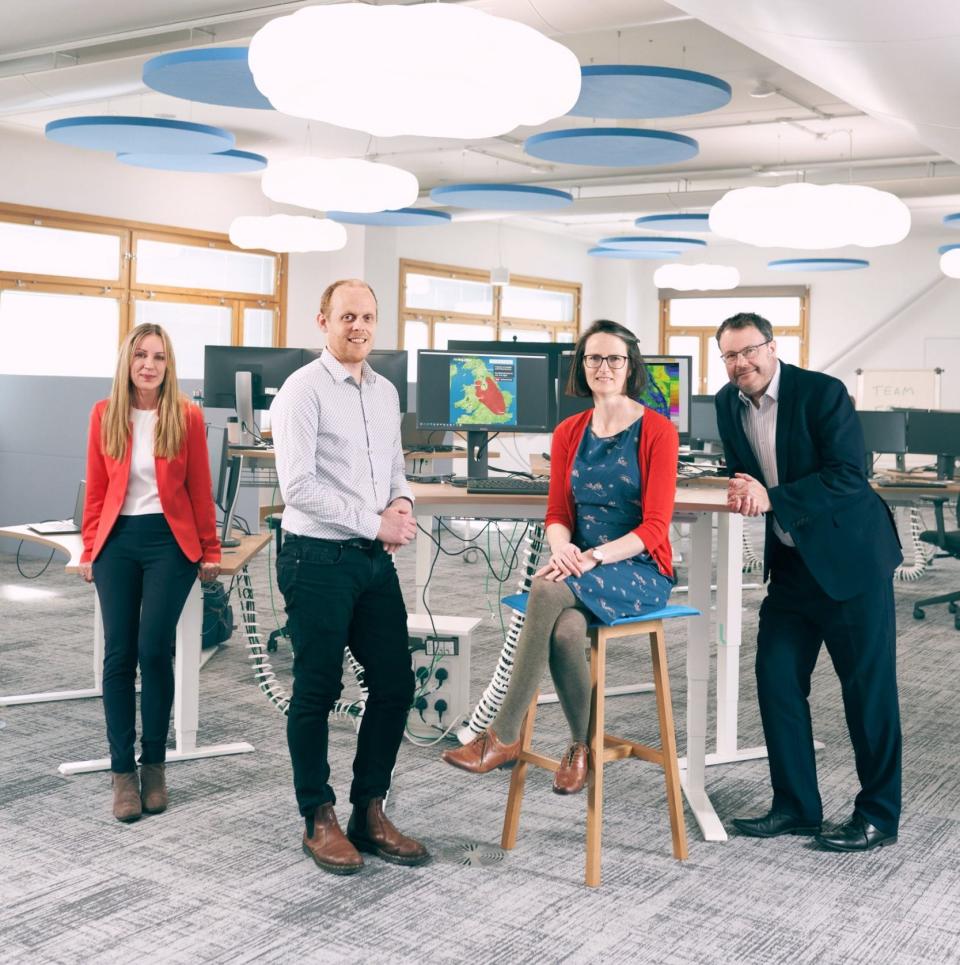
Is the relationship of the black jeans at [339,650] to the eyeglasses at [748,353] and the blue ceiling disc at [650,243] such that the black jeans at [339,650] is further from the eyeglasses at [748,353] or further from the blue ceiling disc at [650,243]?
the blue ceiling disc at [650,243]

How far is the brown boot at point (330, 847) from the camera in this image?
3168 mm

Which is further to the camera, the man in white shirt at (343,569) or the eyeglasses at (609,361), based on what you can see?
the eyeglasses at (609,361)

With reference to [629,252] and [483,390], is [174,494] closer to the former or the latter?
[483,390]

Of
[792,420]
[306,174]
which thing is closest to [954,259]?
[306,174]

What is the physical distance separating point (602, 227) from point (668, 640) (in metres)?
11.5

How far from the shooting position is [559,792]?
123 inches

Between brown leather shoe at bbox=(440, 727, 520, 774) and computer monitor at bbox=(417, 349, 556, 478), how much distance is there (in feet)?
6.53

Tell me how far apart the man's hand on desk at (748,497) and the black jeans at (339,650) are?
0.98m

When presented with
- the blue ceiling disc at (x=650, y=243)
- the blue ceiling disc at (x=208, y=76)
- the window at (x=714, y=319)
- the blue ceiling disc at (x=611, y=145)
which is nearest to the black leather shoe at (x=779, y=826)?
the blue ceiling disc at (x=208, y=76)

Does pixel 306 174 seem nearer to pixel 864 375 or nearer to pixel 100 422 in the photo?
pixel 100 422

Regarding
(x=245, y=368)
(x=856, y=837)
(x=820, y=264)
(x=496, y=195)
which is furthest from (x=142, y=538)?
(x=820, y=264)

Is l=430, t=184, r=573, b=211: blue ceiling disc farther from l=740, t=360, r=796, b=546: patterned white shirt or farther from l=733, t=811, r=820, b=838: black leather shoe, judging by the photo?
l=733, t=811, r=820, b=838: black leather shoe

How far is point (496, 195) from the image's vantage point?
10.8 meters

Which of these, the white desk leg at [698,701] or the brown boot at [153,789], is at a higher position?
the white desk leg at [698,701]
